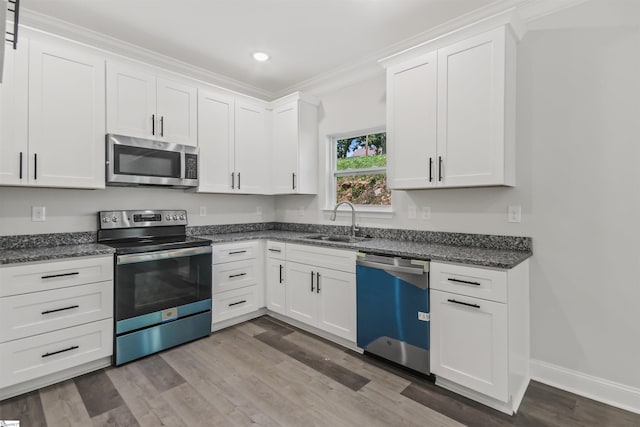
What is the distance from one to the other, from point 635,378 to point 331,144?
10.5 feet

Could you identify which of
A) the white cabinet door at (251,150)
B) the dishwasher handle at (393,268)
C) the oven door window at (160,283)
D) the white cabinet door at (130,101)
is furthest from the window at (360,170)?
the white cabinet door at (130,101)

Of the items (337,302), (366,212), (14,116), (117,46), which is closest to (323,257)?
(337,302)

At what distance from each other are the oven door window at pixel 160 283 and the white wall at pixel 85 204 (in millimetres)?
736

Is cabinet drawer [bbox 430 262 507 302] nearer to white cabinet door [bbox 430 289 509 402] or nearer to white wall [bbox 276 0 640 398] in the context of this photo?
white cabinet door [bbox 430 289 509 402]

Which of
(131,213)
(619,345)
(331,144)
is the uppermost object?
(331,144)

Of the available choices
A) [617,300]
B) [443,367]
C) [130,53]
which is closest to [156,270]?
[130,53]

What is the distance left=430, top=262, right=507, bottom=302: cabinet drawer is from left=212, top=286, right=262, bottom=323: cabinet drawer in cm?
198

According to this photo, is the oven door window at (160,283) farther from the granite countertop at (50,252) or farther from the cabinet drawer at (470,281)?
the cabinet drawer at (470,281)

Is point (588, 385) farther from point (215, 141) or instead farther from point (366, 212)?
point (215, 141)

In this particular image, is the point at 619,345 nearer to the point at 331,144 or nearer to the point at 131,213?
the point at 331,144

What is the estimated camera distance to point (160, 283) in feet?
8.96

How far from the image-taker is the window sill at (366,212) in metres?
3.23

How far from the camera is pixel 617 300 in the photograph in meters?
2.09

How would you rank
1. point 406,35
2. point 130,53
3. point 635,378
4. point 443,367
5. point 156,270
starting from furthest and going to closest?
point 130,53, point 406,35, point 156,270, point 443,367, point 635,378
